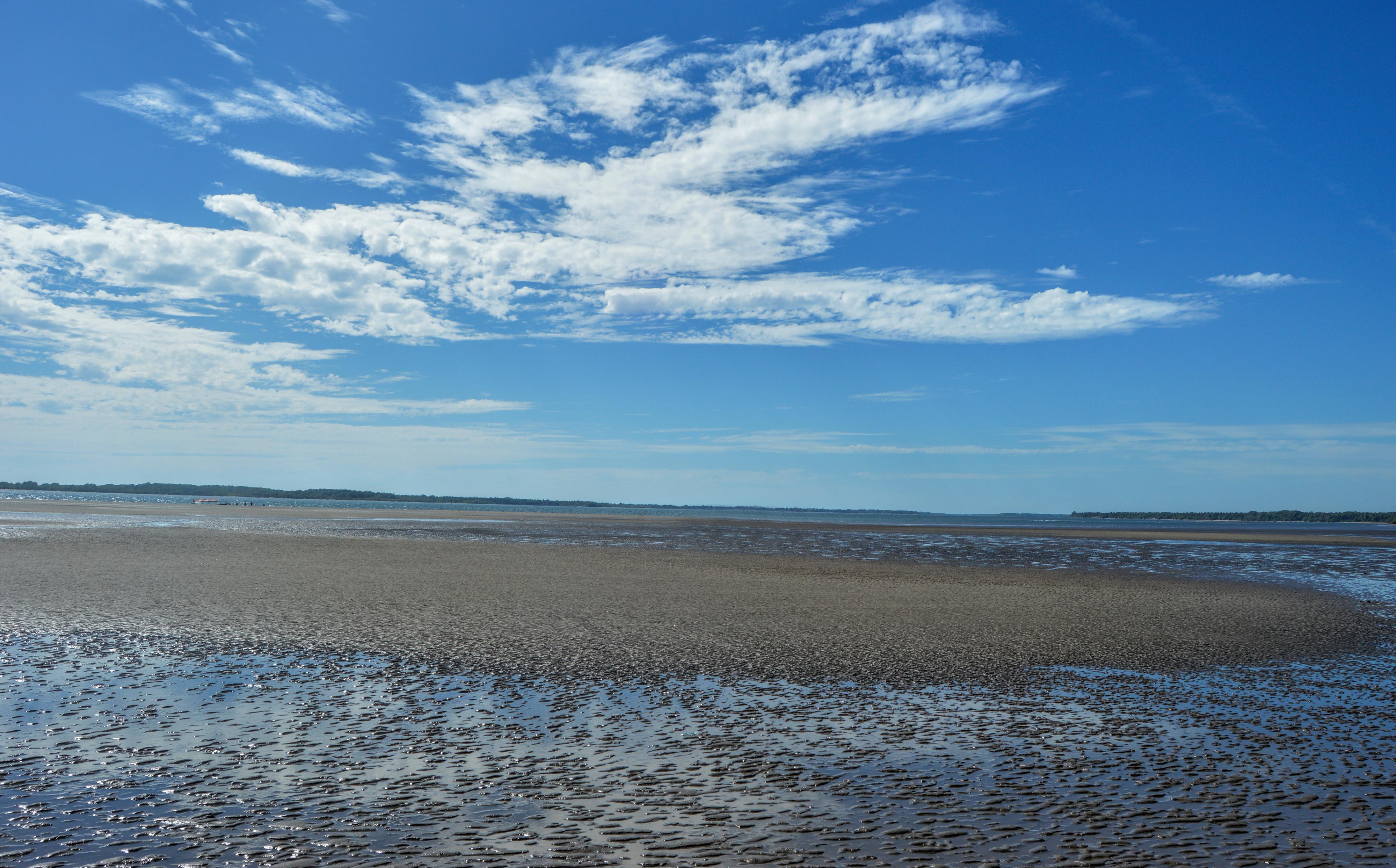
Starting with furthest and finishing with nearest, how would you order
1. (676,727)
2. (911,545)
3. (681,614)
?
(911,545), (681,614), (676,727)

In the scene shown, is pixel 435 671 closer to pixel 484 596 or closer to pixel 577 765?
pixel 577 765

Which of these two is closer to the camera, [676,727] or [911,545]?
[676,727]

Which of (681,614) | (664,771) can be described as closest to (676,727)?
(664,771)

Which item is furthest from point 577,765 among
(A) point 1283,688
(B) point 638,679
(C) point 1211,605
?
(C) point 1211,605

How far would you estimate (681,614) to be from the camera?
18906mm

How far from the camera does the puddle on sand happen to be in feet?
21.2

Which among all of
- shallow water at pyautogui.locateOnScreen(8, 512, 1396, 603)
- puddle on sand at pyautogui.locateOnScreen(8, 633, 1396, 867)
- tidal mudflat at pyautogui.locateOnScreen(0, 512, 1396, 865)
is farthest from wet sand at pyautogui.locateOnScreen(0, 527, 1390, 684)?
shallow water at pyautogui.locateOnScreen(8, 512, 1396, 603)

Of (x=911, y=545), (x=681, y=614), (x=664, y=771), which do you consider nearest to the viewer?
(x=664, y=771)

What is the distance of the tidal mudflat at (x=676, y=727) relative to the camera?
6.64 m

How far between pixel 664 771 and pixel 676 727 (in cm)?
160

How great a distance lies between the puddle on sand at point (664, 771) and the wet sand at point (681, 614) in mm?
1755

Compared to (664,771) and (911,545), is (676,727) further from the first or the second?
(911,545)

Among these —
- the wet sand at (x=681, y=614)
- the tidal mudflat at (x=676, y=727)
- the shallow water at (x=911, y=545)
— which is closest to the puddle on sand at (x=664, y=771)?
the tidal mudflat at (x=676, y=727)

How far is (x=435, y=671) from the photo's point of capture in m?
12.5
